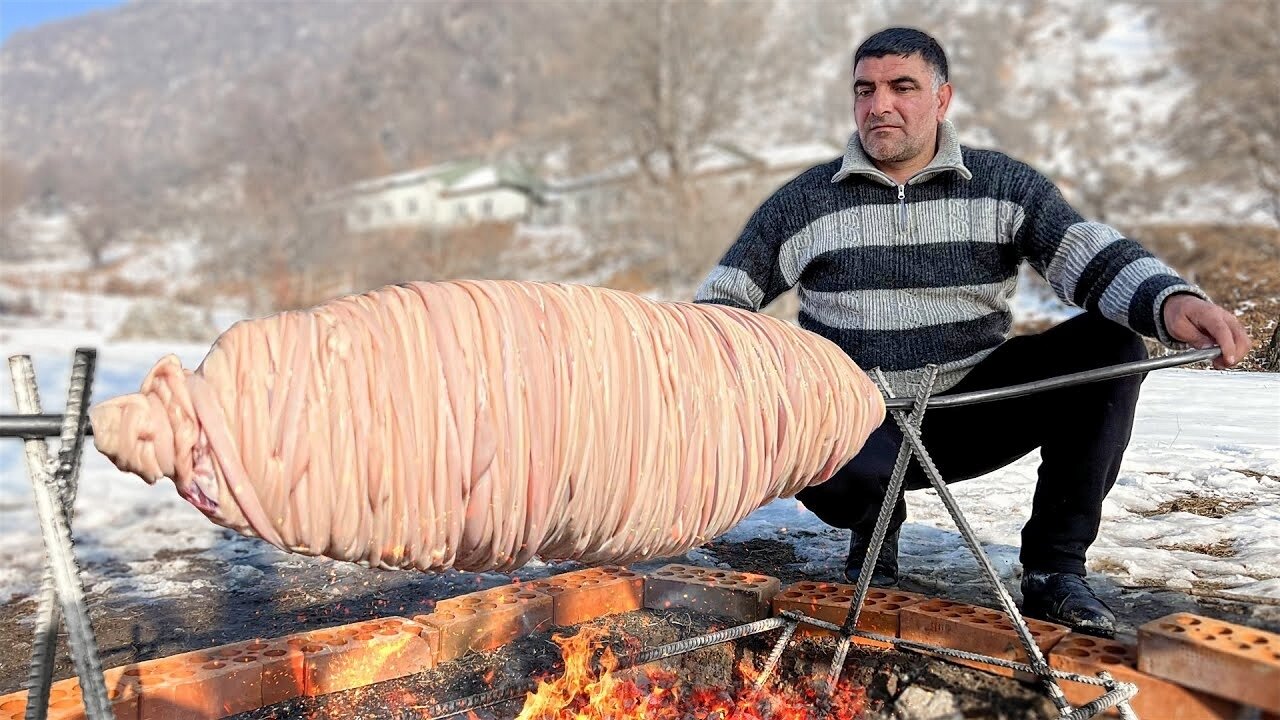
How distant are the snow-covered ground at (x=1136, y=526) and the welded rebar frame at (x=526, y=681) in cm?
74

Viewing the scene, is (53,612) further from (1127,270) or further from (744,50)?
(744,50)

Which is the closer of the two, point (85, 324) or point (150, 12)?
point (85, 324)

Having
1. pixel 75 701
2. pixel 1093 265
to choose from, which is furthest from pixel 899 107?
pixel 75 701

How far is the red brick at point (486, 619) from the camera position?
2.01 metres

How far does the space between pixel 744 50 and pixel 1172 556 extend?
19301 millimetres

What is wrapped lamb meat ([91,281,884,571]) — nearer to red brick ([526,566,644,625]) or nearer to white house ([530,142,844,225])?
red brick ([526,566,644,625])

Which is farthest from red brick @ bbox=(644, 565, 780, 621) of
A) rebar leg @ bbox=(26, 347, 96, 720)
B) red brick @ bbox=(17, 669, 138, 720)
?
rebar leg @ bbox=(26, 347, 96, 720)

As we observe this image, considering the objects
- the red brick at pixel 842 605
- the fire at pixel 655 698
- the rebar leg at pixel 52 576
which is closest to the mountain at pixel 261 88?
the red brick at pixel 842 605

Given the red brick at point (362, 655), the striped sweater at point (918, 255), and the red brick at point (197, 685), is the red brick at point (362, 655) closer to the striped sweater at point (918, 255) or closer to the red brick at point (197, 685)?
the red brick at point (197, 685)

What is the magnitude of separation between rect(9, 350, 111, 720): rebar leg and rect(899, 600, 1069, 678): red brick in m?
1.45

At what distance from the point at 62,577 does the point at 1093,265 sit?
75.7 inches

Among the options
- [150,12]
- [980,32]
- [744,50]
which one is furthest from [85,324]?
[150,12]

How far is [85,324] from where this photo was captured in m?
16.8

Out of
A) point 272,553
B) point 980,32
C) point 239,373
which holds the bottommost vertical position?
point 272,553
